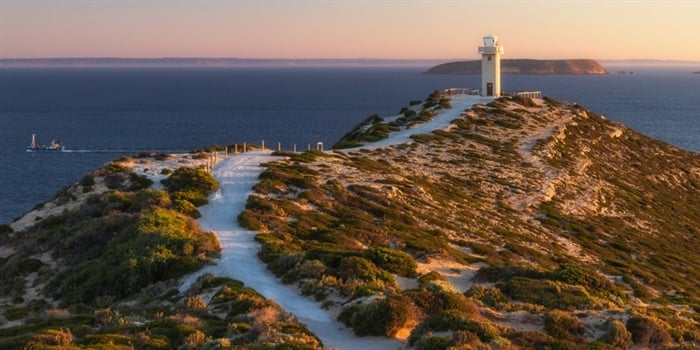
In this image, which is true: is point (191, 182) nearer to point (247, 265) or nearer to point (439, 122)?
point (247, 265)

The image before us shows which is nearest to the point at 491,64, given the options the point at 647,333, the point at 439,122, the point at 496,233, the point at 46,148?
the point at 439,122

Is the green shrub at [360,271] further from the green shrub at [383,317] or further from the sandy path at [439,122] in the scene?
the sandy path at [439,122]

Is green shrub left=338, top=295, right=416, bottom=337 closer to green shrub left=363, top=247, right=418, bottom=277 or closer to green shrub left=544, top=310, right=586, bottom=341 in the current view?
green shrub left=544, top=310, right=586, bottom=341

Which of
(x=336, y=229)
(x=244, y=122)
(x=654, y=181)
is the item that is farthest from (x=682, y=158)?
(x=244, y=122)

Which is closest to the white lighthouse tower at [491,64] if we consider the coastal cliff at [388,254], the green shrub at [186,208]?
the coastal cliff at [388,254]

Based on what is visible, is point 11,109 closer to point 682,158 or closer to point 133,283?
point 682,158

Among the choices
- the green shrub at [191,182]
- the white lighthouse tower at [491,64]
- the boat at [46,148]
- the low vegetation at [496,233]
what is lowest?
the boat at [46,148]

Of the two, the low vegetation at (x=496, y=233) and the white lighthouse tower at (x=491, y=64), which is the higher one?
the white lighthouse tower at (x=491, y=64)
